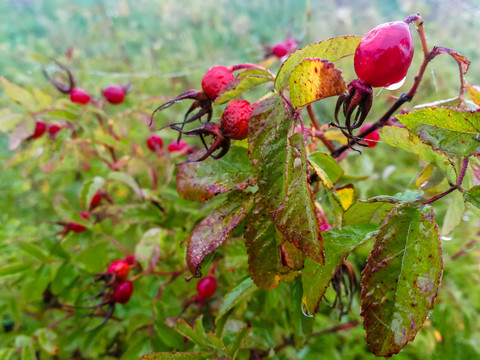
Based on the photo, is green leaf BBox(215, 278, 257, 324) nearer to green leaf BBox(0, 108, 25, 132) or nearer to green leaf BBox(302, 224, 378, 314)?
green leaf BBox(302, 224, 378, 314)

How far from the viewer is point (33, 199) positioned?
1851 millimetres

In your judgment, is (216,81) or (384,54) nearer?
(384,54)

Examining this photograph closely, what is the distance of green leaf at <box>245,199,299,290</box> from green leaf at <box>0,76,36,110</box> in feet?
2.56

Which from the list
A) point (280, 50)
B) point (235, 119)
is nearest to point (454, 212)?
point (235, 119)

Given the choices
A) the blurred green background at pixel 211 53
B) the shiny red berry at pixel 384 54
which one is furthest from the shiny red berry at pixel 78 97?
the shiny red berry at pixel 384 54

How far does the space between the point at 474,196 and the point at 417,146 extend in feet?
0.26

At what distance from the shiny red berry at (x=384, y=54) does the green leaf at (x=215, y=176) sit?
0.60 feet

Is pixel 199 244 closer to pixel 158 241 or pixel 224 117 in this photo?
pixel 224 117

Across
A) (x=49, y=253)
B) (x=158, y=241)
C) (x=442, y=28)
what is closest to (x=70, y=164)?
(x=49, y=253)

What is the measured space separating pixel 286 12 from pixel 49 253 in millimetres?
4174

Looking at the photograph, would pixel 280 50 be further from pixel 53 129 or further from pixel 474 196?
pixel 474 196

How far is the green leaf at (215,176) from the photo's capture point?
1.46ft

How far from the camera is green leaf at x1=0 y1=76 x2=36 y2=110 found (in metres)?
0.88

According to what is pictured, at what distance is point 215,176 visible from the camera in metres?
0.46
